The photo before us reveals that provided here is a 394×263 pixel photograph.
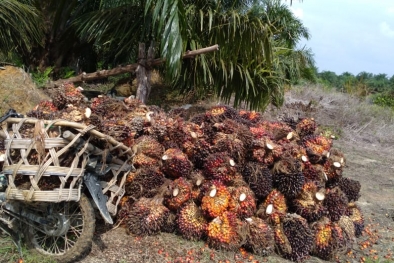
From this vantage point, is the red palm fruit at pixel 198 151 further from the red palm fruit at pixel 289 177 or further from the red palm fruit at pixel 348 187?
the red palm fruit at pixel 348 187

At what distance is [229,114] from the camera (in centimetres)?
364

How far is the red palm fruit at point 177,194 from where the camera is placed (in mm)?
3107

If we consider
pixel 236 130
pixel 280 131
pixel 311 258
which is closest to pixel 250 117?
pixel 280 131

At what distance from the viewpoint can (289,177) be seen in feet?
10.5

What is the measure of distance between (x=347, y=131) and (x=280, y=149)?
338 inches

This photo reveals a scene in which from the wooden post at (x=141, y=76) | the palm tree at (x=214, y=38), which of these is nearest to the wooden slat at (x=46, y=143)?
the palm tree at (x=214, y=38)

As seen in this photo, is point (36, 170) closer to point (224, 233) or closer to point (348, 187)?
point (224, 233)

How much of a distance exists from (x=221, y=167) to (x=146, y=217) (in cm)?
68

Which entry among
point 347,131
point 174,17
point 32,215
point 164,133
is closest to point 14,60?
point 174,17

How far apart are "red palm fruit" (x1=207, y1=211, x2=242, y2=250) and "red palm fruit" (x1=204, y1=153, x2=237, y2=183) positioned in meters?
0.33

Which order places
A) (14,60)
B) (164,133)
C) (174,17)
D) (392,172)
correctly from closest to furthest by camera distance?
1. (164,133)
2. (174,17)
3. (14,60)
4. (392,172)

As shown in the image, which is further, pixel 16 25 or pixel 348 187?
pixel 16 25

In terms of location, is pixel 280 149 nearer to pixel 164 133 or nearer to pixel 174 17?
pixel 164 133

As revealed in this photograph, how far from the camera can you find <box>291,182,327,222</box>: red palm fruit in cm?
321
